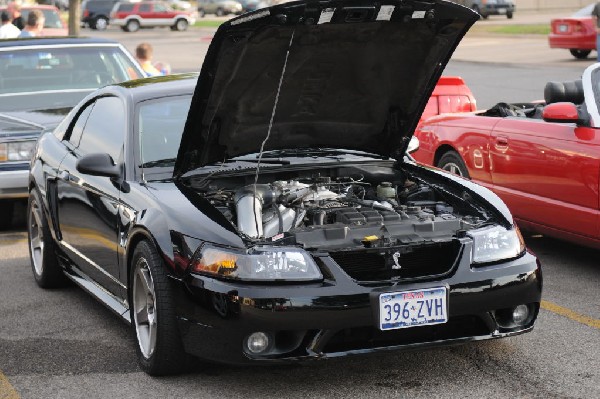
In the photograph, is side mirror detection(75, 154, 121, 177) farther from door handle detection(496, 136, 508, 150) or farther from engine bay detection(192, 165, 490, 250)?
door handle detection(496, 136, 508, 150)

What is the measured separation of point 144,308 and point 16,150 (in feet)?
14.3

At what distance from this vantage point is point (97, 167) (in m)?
6.25

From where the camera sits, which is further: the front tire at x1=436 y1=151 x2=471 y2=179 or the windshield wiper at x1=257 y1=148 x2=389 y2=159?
the front tire at x1=436 y1=151 x2=471 y2=179

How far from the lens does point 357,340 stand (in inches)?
208

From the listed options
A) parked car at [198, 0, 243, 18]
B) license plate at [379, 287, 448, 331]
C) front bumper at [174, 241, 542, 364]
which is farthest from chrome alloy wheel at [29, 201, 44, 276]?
parked car at [198, 0, 243, 18]

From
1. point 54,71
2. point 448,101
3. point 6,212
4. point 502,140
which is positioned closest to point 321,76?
point 502,140

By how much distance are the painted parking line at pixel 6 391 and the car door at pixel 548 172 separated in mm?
3947

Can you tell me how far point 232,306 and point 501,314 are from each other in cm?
139

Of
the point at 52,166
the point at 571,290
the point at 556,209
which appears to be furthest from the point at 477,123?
the point at 52,166

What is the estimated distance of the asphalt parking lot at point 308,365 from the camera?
17.7 ft

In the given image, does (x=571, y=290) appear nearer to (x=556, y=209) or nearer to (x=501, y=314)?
(x=556, y=209)

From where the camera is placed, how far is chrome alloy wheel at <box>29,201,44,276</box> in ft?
25.6

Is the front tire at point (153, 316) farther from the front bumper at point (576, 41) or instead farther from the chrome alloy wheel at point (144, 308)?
the front bumper at point (576, 41)

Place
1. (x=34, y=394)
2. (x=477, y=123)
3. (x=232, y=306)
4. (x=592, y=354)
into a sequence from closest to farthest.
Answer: (x=232, y=306) < (x=34, y=394) < (x=592, y=354) < (x=477, y=123)
